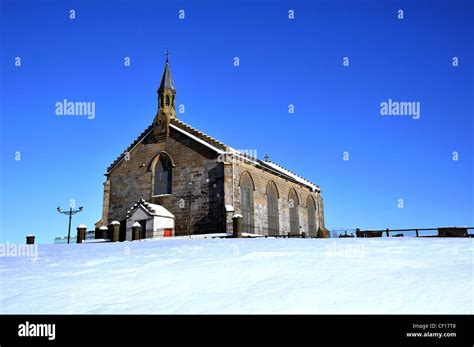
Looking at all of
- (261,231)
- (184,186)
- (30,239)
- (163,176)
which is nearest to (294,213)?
(261,231)

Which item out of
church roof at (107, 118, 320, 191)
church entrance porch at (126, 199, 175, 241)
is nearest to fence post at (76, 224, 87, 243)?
church entrance porch at (126, 199, 175, 241)

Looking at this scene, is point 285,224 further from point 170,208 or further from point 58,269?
point 58,269

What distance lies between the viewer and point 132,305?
31.5 ft

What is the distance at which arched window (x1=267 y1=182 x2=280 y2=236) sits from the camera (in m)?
39.3

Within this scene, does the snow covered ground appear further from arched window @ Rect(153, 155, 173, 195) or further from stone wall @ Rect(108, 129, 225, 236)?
arched window @ Rect(153, 155, 173, 195)

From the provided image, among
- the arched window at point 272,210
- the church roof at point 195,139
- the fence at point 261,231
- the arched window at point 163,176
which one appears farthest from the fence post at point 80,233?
the arched window at point 272,210

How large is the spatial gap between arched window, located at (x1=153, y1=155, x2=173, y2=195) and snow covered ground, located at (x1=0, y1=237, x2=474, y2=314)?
63.6 feet

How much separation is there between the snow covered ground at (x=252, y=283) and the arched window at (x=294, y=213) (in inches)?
1030

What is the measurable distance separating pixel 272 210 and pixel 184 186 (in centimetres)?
938

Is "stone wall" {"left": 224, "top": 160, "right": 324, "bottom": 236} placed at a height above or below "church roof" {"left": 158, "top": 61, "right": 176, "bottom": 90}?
below

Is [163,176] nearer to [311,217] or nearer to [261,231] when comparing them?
[261,231]

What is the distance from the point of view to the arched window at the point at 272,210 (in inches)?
1549

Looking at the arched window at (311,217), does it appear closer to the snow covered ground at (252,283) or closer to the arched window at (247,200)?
the arched window at (247,200)

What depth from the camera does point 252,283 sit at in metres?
11.3
